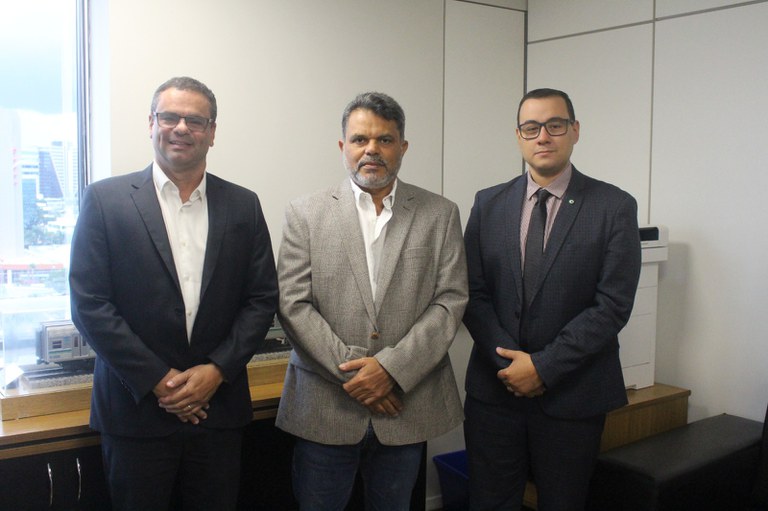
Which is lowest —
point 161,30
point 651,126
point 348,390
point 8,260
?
point 348,390

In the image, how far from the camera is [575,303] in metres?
2.21

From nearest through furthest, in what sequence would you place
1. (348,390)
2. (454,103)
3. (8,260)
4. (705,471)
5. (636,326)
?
1. (348,390)
2. (705,471)
3. (8,260)
4. (636,326)
5. (454,103)

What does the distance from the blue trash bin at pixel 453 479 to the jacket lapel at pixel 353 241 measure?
1614mm

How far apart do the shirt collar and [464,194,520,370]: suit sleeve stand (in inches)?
7.8

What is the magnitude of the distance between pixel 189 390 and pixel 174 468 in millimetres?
262

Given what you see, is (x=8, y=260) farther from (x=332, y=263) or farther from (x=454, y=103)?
(x=454, y=103)

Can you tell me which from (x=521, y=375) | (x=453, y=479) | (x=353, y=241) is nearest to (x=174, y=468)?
(x=353, y=241)

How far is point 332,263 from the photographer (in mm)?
2137

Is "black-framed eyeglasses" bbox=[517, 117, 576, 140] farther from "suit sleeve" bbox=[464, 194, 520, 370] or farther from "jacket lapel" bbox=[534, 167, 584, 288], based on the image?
"suit sleeve" bbox=[464, 194, 520, 370]

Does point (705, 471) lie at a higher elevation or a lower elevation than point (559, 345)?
lower

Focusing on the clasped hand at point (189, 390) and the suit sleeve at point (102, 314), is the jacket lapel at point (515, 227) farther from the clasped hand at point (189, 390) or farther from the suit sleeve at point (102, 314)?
the suit sleeve at point (102, 314)

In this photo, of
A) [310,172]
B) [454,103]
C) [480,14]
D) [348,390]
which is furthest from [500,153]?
[348,390]

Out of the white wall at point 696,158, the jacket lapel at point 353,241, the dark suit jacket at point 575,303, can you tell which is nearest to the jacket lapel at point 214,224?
the jacket lapel at point 353,241

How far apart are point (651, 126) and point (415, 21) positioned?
4.23 feet
